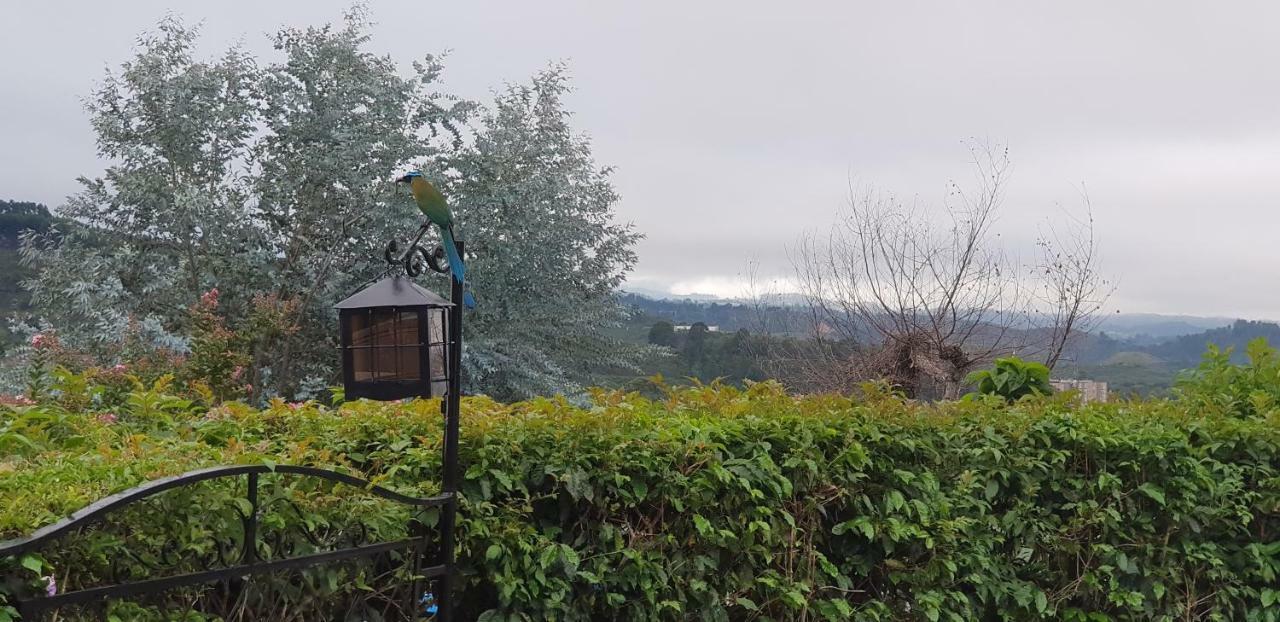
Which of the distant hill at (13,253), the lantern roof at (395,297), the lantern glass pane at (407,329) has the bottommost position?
the lantern glass pane at (407,329)

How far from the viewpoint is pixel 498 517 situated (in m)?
2.24

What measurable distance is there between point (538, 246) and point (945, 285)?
4.30 metres

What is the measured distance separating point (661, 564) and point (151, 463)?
1.23 metres

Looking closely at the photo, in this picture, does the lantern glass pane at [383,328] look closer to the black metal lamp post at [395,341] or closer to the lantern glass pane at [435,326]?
the black metal lamp post at [395,341]

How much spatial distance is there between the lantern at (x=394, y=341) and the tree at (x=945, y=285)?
224 inches

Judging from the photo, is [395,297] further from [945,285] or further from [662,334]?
[662,334]

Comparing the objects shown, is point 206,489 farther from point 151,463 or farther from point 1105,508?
point 1105,508

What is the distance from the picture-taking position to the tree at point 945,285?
29.8 feet

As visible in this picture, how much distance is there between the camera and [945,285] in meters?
9.19

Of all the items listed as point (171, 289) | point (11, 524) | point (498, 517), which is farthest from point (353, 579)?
point (171, 289)

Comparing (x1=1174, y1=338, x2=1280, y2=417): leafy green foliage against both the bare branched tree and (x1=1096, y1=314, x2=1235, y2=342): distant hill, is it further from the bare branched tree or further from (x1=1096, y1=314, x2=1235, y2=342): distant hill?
(x1=1096, y1=314, x2=1235, y2=342): distant hill

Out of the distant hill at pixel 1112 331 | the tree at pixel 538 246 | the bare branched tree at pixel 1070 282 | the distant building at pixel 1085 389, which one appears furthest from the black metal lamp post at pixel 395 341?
the distant hill at pixel 1112 331

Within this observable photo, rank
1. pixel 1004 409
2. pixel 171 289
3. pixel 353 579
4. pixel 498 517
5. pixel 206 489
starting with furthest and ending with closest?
pixel 171 289 → pixel 1004 409 → pixel 498 517 → pixel 353 579 → pixel 206 489

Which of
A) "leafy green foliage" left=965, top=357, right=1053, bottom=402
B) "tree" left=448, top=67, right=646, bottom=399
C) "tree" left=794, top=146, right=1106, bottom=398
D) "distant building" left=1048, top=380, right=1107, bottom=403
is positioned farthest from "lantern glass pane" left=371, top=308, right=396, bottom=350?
"tree" left=794, top=146, right=1106, bottom=398
